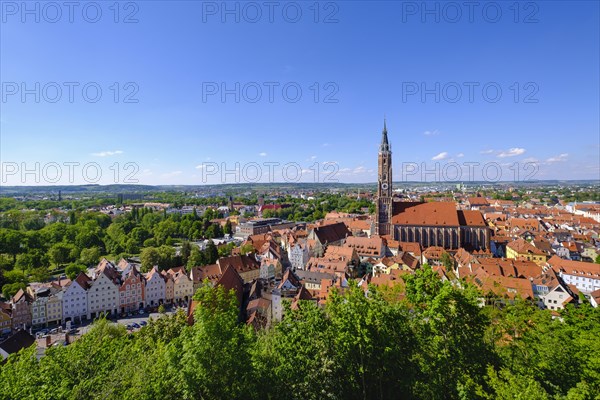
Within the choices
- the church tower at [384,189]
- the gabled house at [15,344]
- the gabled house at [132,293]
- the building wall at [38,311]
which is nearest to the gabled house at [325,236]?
the church tower at [384,189]

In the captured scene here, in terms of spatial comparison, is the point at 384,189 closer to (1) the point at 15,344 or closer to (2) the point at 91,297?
(2) the point at 91,297

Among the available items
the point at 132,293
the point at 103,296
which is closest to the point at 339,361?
the point at 132,293

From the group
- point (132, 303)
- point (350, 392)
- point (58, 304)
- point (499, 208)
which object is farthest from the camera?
Result: point (499, 208)

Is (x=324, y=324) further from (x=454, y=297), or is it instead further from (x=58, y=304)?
(x=58, y=304)

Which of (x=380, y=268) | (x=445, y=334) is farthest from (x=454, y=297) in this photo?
(x=380, y=268)

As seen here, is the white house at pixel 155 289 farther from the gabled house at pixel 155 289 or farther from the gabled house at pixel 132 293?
the gabled house at pixel 132 293

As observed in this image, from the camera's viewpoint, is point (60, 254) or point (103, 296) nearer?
point (103, 296)
